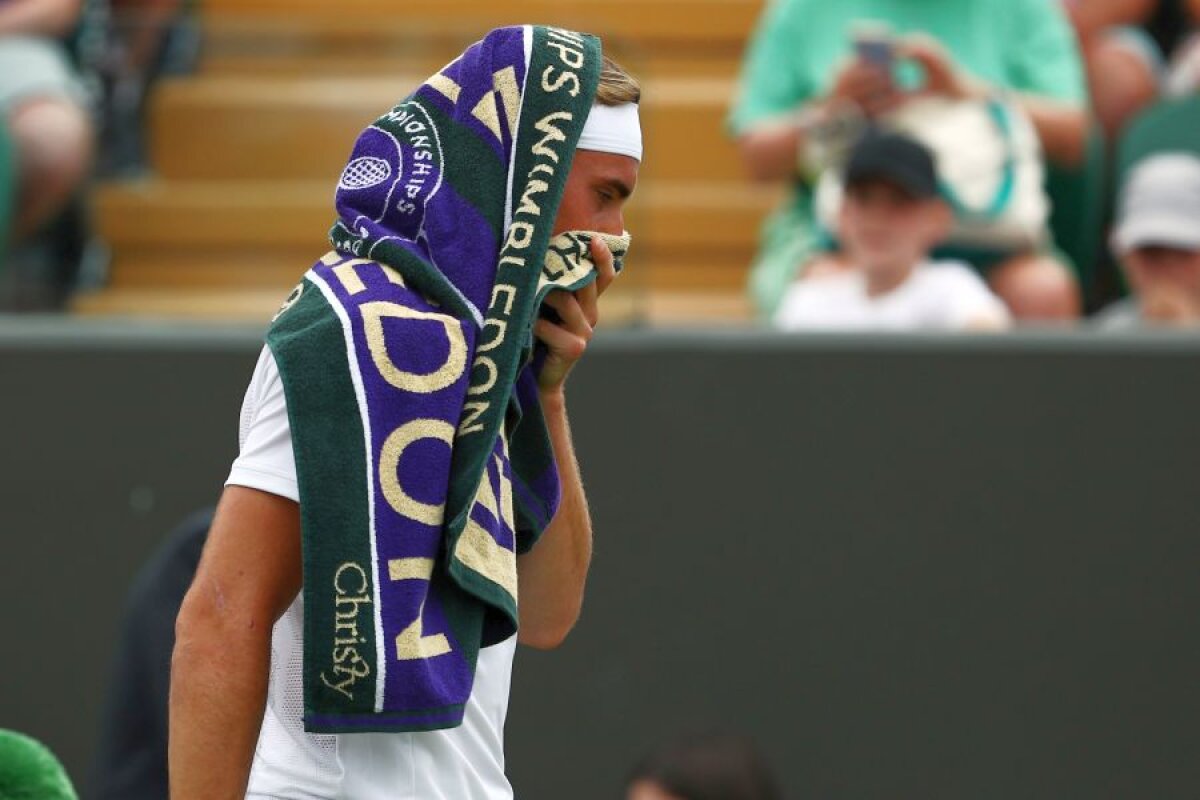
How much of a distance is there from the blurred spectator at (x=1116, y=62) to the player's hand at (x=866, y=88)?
3.09 feet

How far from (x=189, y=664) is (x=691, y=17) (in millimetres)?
4442

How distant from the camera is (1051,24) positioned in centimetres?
517

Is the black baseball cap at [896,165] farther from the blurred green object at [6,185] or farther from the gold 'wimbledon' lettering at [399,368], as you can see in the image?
the gold 'wimbledon' lettering at [399,368]

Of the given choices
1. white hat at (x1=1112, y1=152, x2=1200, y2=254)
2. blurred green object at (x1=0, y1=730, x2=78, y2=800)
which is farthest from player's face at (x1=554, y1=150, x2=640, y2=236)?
white hat at (x1=1112, y1=152, x2=1200, y2=254)

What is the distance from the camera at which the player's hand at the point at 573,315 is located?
216 centimetres

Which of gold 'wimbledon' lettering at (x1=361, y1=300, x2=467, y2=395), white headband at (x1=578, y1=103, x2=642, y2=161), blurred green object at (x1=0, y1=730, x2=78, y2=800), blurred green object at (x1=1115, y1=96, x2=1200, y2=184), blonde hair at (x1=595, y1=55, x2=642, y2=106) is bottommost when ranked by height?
blurred green object at (x1=1115, y1=96, x2=1200, y2=184)

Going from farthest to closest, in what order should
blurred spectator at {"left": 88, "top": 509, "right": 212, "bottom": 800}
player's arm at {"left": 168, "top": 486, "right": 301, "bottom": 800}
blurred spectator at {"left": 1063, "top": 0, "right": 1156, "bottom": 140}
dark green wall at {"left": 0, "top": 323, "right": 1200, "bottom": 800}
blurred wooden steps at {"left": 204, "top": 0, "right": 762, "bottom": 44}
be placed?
blurred wooden steps at {"left": 204, "top": 0, "right": 762, "bottom": 44} < blurred spectator at {"left": 1063, "top": 0, "right": 1156, "bottom": 140} < dark green wall at {"left": 0, "top": 323, "right": 1200, "bottom": 800} < blurred spectator at {"left": 88, "top": 509, "right": 212, "bottom": 800} < player's arm at {"left": 168, "top": 486, "right": 301, "bottom": 800}

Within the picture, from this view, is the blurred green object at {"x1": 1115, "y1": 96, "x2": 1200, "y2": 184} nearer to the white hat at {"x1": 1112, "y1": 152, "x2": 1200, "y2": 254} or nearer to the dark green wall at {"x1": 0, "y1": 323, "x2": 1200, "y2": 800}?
the white hat at {"x1": 1112, "y1": 152, "x2": 1200, "y2": 254}

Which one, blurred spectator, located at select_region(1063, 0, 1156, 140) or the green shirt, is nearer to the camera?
the green shirt

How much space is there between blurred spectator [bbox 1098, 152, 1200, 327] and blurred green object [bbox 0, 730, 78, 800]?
2868 millimetres

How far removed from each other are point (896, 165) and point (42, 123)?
2.01m

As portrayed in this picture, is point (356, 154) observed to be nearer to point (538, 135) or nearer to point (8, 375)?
point (538, 135)

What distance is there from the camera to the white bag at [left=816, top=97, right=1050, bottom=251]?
4746 mm

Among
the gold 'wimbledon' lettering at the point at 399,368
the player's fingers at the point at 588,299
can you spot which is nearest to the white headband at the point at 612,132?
the player's fingers at the point at 588,299
